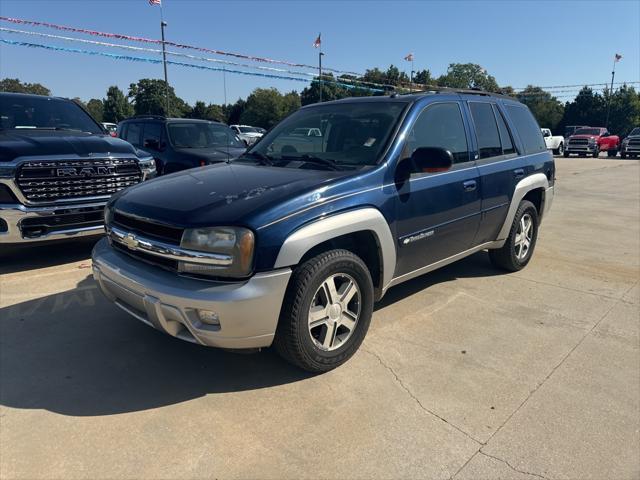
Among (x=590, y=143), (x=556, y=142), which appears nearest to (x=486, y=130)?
(x=590, y=143)

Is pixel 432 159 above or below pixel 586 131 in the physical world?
below

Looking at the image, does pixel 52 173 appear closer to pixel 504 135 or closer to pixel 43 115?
pixel 43 115

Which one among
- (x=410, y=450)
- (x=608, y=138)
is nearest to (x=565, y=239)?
(x=410, y=450)

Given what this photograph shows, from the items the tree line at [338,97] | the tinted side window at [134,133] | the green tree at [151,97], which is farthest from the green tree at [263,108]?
the tinted side window at [134,133]

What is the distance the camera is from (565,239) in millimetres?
7051

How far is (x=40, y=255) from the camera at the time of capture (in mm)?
Result: 5762

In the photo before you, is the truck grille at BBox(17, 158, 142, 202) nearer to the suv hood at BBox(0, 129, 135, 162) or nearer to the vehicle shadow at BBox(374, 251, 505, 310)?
the suv hood at BBox(0, 129, 135, 162)

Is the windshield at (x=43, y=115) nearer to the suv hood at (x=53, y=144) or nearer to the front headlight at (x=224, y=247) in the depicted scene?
the suv hood at (x=53, y=144)

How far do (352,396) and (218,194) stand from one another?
150cm

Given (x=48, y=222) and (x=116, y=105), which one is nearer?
(x=48, y=222)

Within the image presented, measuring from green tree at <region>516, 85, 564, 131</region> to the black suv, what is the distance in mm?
63508

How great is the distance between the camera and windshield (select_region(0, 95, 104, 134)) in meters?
6.00

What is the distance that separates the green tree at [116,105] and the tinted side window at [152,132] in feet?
255

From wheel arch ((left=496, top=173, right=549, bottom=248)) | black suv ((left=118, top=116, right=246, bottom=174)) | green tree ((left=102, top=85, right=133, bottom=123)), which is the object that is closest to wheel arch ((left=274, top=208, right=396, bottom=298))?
wheel arch ((left=496, top=173, right=549, bottom=248))
